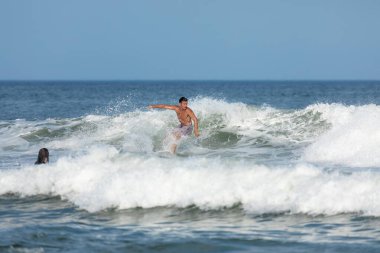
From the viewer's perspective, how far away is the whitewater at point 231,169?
29.9 feet

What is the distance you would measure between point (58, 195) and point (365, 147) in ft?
22.3

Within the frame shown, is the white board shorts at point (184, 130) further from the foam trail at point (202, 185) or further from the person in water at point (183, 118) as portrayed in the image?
the foam trail at point (202, 185)

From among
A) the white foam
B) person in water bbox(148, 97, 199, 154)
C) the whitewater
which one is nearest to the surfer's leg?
person in water bbox(148, 97, 199, 154)

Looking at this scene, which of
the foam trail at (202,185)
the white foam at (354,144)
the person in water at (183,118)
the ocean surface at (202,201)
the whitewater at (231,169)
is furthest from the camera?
the person in water at (183,118)

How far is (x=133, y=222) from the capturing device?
8.68m

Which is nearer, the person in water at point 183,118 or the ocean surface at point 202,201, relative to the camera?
the ocean surface at point 202,201

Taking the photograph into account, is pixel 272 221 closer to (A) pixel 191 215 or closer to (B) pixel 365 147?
(A) pixel 191 215

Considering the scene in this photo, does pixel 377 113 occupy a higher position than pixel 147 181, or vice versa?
pixel 377 113

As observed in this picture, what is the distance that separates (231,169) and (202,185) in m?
0.64

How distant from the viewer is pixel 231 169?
10.2m

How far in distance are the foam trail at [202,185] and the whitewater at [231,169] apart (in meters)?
0.02

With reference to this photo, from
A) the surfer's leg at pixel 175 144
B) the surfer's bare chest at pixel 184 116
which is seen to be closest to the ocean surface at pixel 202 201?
the surfer's leg at pixel 175 144

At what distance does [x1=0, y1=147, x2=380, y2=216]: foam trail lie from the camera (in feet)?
29.2

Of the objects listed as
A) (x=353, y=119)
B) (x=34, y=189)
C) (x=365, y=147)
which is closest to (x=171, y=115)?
(x=353, y=119)
